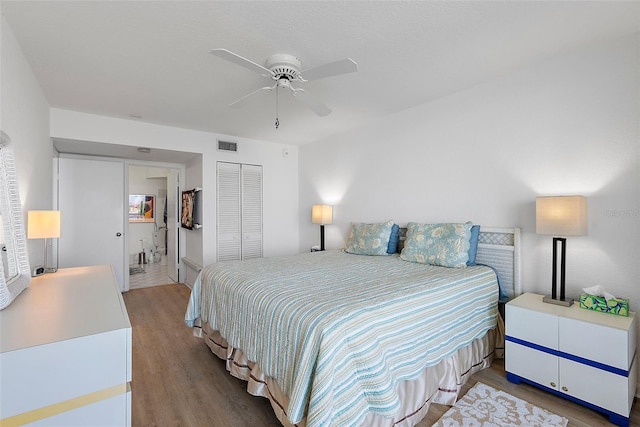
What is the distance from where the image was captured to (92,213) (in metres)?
4.45

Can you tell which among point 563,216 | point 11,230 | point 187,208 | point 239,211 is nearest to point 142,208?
point 187,208

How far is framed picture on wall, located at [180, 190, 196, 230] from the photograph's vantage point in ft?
15.5

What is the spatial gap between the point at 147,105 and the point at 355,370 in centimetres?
346

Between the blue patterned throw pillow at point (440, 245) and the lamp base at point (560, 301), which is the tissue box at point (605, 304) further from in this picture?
the blue patterned throw pillow at point (440, 245)

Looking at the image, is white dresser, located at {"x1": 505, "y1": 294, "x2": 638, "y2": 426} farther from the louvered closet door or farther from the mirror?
the louvered closet door

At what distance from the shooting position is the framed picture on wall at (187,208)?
4.72m

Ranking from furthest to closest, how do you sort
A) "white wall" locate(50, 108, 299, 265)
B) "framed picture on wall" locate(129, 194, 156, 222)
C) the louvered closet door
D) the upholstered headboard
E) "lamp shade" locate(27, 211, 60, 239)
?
"framed picture on wall" locate(129, 194, 156, 222)
the louvered closet door
"white wall" locate(50, 108, 299, 265)
the upholstered headboard
"lamp shade" locate(27, 211, 60, 239)

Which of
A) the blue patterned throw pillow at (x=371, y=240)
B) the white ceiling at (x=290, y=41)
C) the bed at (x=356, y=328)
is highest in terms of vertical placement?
the white ceiling at (x=290, y=41)

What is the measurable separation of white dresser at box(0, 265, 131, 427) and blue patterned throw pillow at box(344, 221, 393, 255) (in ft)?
8.39

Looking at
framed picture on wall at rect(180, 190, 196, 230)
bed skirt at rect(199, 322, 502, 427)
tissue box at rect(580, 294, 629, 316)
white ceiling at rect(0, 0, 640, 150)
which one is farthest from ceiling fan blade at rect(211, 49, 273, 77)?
framed picture on wall at rect(180, 190, 196, 230)

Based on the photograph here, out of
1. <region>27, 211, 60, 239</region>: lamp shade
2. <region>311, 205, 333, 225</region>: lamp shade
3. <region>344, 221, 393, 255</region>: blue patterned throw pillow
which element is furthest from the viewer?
<region>311, 205, 333, 225</region>: lamp shade

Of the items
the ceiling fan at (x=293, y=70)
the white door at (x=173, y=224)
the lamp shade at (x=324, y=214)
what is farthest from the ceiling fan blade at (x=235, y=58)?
the white door at (x=173, y=224)

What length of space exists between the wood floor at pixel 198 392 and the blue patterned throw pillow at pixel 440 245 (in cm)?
95

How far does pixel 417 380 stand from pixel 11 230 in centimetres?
257
